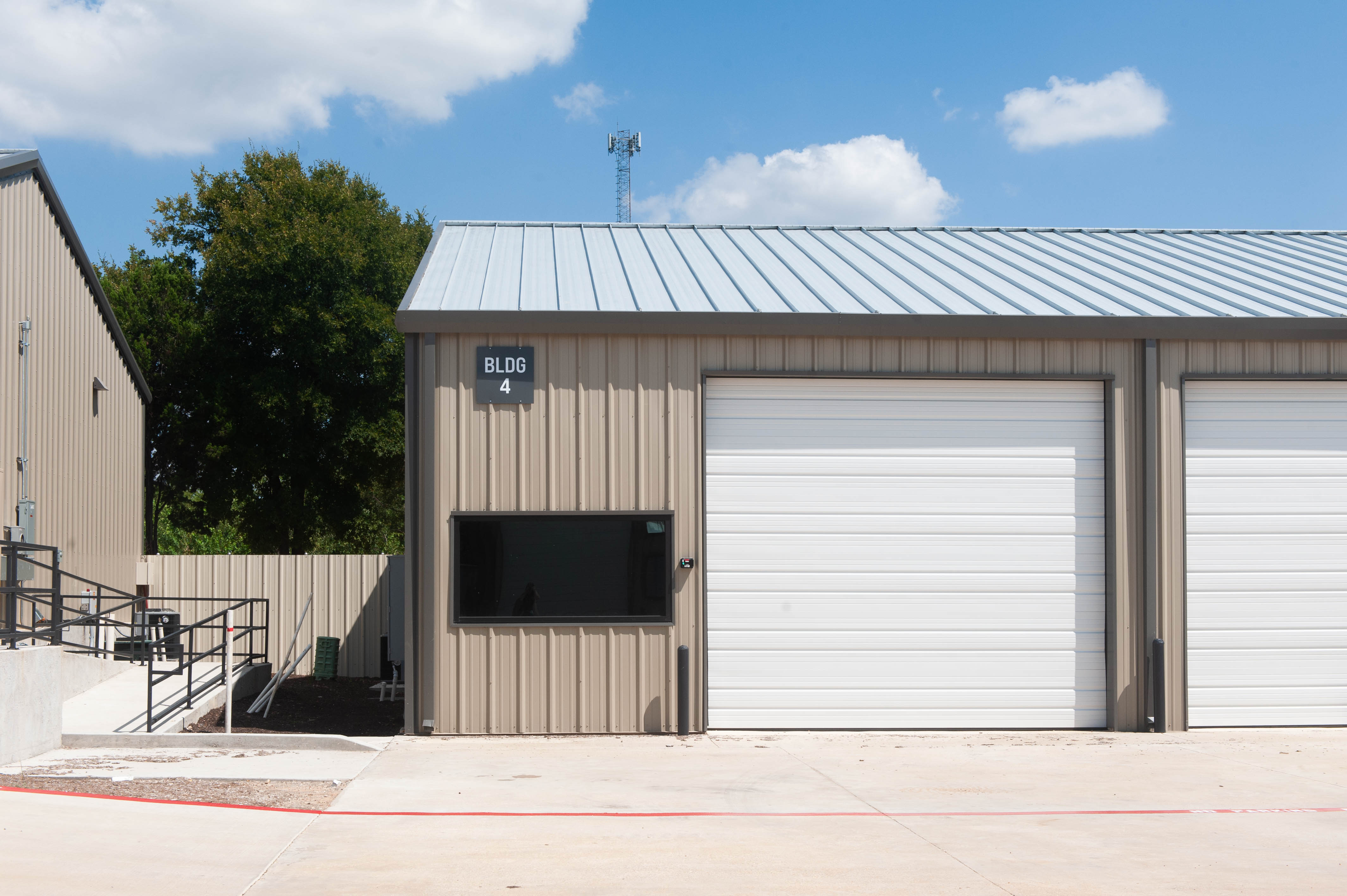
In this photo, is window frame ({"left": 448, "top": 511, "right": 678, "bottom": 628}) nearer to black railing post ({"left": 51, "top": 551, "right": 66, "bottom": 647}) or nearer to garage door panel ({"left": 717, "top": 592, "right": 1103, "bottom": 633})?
garage door panel ({"left": 717, "top": 592, "right": 1103, "bottom": 633})

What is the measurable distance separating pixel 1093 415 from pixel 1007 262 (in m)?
3.42

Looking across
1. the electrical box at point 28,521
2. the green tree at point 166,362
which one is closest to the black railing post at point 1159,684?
the electrical box at point 28,521

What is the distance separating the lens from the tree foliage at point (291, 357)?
93.9 feet

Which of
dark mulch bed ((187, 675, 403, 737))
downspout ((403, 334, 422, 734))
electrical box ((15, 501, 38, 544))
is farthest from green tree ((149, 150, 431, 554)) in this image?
downspout ((403, 334, 422, 734))

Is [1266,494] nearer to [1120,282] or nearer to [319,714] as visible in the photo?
[1120,282]

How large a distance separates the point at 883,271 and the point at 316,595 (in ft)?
37.0

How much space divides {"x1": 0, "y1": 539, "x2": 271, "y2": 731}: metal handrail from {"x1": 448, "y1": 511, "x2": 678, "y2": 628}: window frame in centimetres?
228

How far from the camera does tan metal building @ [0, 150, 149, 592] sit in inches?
552

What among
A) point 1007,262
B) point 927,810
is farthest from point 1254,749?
point 1007,262

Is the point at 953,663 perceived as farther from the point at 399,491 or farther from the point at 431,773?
Result: the point at 399,491

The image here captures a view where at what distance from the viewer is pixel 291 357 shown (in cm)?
2911

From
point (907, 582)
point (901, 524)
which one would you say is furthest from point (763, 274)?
point (907, 582)

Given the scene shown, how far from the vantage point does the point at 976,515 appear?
39.0ft

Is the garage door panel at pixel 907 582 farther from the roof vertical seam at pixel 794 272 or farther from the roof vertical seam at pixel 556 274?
the roof vertical seam at pixel 556 274
